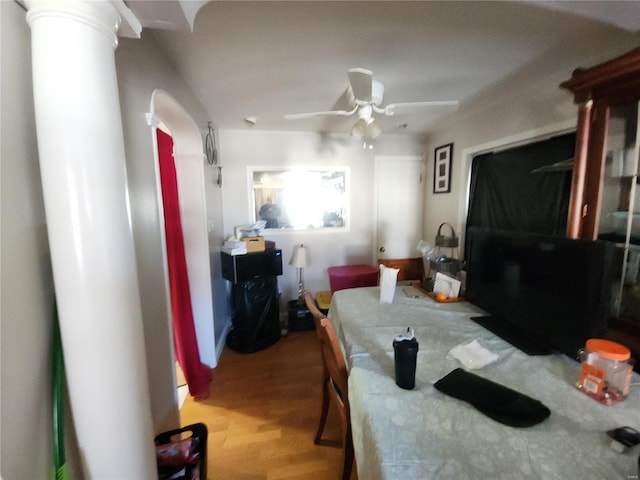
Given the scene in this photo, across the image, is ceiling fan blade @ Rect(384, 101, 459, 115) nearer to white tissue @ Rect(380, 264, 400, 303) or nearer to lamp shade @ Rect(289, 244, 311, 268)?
white tissue @ Rect(380, 264, 400, 303)

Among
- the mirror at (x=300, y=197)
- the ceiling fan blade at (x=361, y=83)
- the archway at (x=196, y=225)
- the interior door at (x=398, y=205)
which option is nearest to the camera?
the ceiling fan blade at (x=361, y=83)

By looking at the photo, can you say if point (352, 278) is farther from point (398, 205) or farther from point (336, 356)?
point (336, 356)

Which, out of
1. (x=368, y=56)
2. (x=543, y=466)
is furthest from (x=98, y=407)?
(x=368, y=56)

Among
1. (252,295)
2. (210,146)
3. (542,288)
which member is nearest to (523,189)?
(542,288)

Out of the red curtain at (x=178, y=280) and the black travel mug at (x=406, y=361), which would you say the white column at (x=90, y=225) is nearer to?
the black travel mug at (x=406, y=361)

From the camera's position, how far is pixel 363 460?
84cm

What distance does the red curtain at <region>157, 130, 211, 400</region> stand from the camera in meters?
1.91

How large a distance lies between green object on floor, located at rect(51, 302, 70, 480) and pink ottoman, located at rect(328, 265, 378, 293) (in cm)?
242

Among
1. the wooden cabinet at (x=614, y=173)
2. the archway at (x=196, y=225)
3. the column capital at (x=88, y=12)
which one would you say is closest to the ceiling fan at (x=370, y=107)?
the wooden cabinet at (x=614, y=173)

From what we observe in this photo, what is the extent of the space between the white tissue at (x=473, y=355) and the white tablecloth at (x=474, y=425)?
0.03 m

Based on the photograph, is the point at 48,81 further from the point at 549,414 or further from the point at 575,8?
the point at 575,8

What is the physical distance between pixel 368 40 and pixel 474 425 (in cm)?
171

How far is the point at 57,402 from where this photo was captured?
73 centimetres

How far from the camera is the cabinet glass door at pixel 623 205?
110cm
